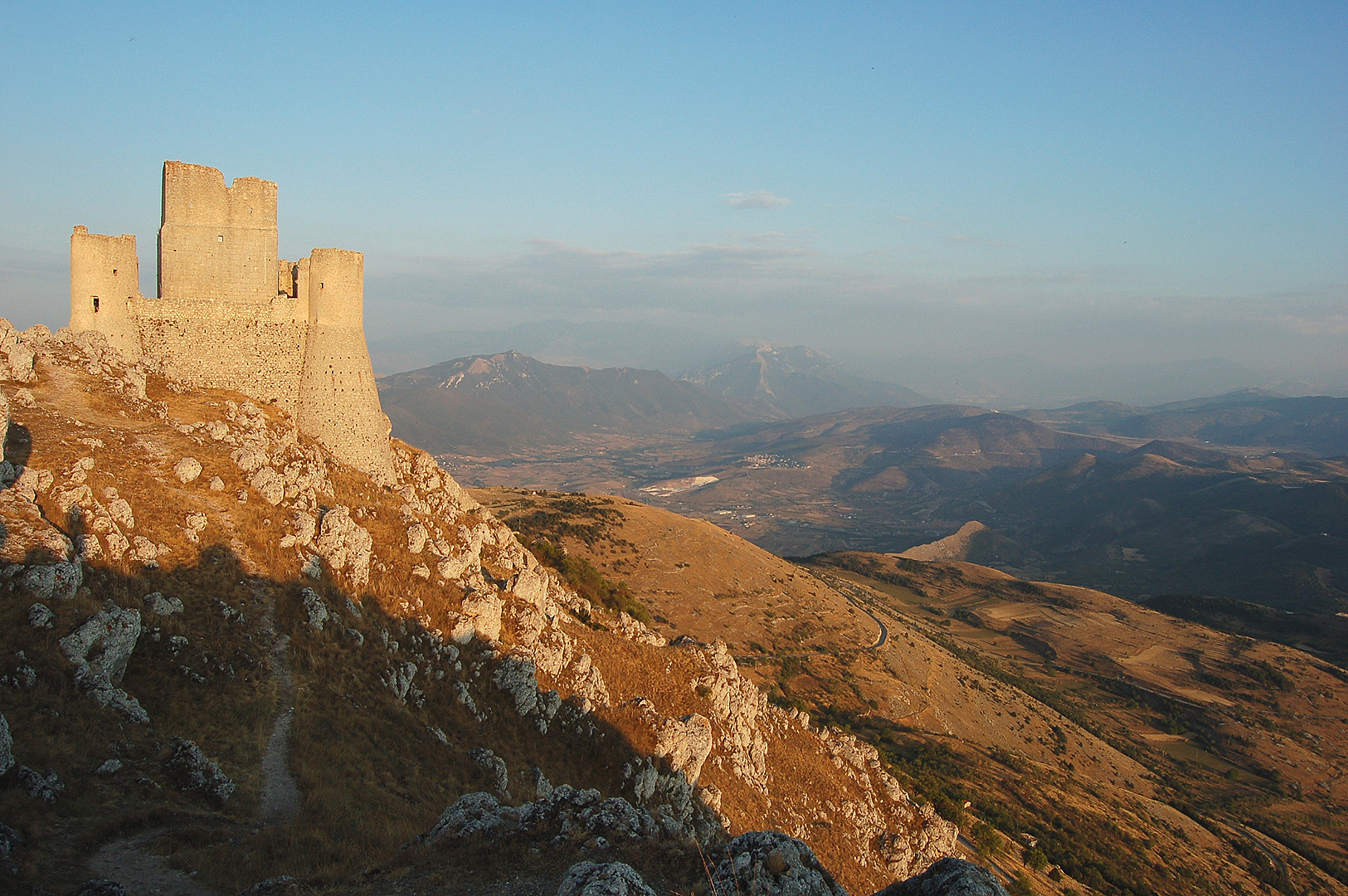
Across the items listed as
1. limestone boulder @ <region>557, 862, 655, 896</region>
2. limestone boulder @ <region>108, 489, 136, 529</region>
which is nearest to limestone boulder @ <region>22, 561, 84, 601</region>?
limestone boulder @ <region>108, 489, 136, 529</region>

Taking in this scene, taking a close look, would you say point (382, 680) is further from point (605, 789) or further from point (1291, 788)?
point (1291, 788)

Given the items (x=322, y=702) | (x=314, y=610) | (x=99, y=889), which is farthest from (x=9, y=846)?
(x=314, y=610)

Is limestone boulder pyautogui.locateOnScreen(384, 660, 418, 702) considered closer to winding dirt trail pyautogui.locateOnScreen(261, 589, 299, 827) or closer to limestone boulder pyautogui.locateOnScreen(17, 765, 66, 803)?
winding dirt trail pyautogui.locateOnScreen(261, 589, 299, 827)

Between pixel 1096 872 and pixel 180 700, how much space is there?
43259 mm

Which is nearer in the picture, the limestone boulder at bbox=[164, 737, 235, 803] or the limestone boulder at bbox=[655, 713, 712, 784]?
the limestone boulder at bbox=[164, 737, 235, 803]

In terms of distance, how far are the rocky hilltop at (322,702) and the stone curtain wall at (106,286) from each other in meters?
0.81

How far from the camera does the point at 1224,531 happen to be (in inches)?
7274

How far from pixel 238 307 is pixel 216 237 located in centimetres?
243

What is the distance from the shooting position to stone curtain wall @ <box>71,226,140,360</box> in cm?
2533

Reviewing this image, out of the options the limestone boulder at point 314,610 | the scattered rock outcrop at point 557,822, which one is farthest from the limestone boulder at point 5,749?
the limestone boulder at point 314,610

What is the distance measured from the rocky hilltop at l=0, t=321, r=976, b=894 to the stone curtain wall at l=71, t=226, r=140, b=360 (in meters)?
0.81

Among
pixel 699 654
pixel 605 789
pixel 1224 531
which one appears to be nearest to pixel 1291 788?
pixel 699 654

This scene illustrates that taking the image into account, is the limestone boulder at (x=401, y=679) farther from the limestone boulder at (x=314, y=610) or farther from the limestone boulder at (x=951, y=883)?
the limestone boulder at (x=951, y=883)

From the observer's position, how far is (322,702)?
16969mm
